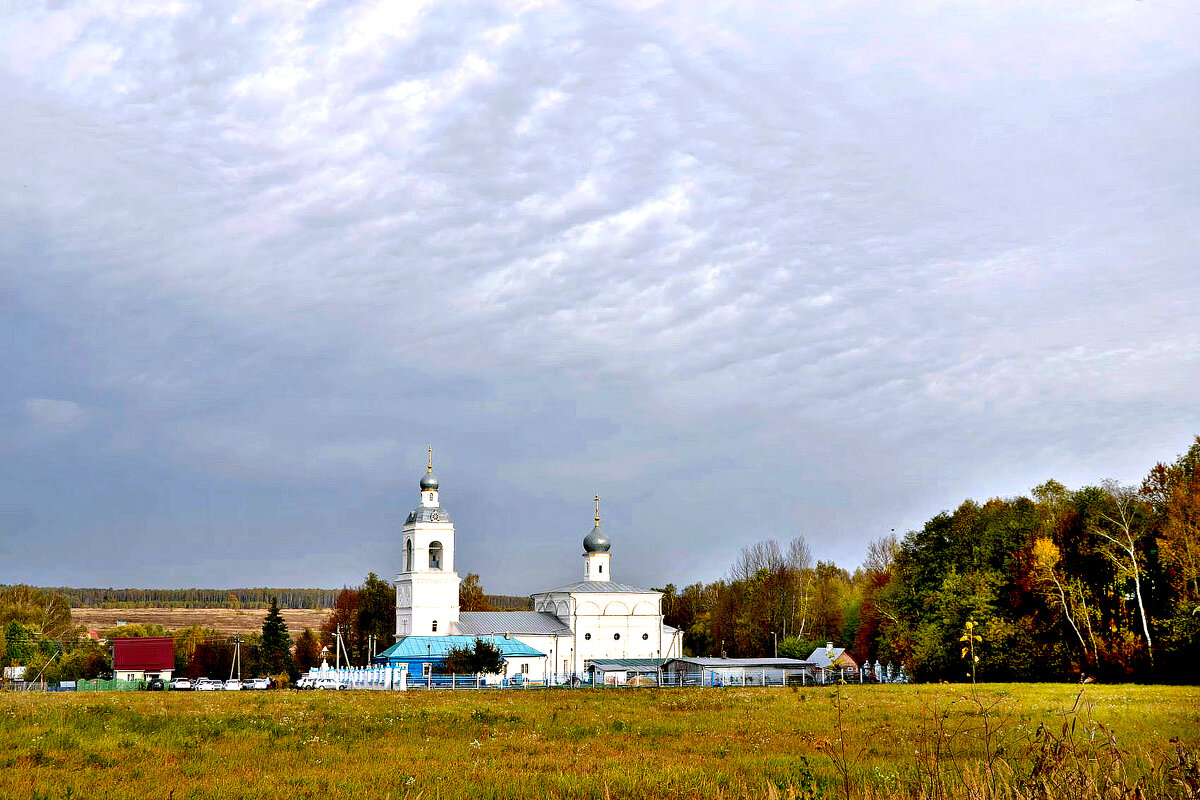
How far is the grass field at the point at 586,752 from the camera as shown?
8.95 meters

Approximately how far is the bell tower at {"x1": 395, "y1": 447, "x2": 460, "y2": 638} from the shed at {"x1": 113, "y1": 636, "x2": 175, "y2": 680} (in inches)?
780

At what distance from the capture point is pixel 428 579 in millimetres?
88562

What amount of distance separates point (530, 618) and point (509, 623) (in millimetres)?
2885

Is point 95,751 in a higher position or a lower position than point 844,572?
lower

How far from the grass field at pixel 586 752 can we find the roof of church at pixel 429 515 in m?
64.4

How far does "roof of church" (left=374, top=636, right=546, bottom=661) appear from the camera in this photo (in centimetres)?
7994

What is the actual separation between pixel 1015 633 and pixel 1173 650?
25.4 feet

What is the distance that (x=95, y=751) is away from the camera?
14.6 meters

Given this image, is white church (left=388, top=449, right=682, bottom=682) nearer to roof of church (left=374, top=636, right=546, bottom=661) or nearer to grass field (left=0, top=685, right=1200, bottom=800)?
roof of church (left=374, top=636, right=546, bottom=661)

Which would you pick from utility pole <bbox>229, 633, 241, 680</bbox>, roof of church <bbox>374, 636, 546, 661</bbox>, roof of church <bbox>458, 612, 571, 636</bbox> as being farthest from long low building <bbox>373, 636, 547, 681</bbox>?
utility pole <bbox>229, 633, 241, 680</bbox>

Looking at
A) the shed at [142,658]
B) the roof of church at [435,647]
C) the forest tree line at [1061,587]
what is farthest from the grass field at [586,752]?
the roof of church at [435,647]

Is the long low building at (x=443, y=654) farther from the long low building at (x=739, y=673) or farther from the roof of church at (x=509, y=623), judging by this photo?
the long low building at (x=739, y=673)

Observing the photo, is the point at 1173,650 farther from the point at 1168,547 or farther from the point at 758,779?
the point at 758,779

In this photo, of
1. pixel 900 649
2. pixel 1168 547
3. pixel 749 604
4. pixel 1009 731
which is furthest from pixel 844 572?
pixel 1009 731
